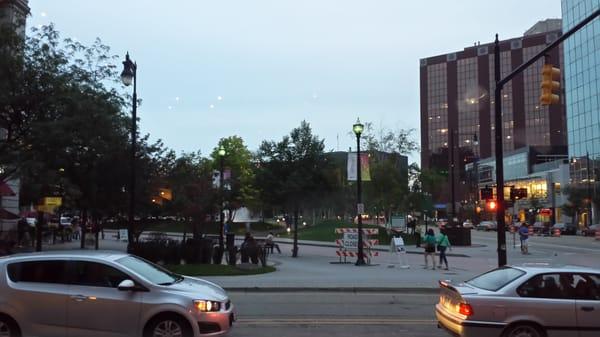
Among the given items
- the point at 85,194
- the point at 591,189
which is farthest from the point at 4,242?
the point at 591,189

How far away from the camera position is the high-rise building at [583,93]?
8356cm

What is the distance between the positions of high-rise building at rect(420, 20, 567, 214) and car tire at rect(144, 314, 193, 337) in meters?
131

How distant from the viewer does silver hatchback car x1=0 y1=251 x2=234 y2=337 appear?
28.9 ft

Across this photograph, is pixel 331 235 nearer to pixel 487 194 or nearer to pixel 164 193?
pixel 164 193

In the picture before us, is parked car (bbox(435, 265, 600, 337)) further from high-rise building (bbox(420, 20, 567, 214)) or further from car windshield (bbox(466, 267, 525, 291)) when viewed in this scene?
high-rise building (bbox(420, 20, 567, 214))

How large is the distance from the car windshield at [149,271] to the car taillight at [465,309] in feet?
14.7

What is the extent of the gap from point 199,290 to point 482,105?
156165 millimetres

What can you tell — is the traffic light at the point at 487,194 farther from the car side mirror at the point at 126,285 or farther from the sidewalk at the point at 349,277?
the car side mirror at the point at 126,285

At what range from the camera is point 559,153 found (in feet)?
425

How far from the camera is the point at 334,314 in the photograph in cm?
1283

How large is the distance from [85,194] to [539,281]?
81.7 feet

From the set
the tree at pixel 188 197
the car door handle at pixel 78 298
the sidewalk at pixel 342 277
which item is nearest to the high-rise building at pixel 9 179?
the tree at pixel 188 197

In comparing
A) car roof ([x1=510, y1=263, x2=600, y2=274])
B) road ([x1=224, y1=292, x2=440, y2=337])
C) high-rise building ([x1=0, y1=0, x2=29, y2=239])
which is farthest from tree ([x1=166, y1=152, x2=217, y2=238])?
car roof ([x1=510, y1=263, x2=600, y2=274])

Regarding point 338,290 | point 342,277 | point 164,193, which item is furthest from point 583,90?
point 338,290
